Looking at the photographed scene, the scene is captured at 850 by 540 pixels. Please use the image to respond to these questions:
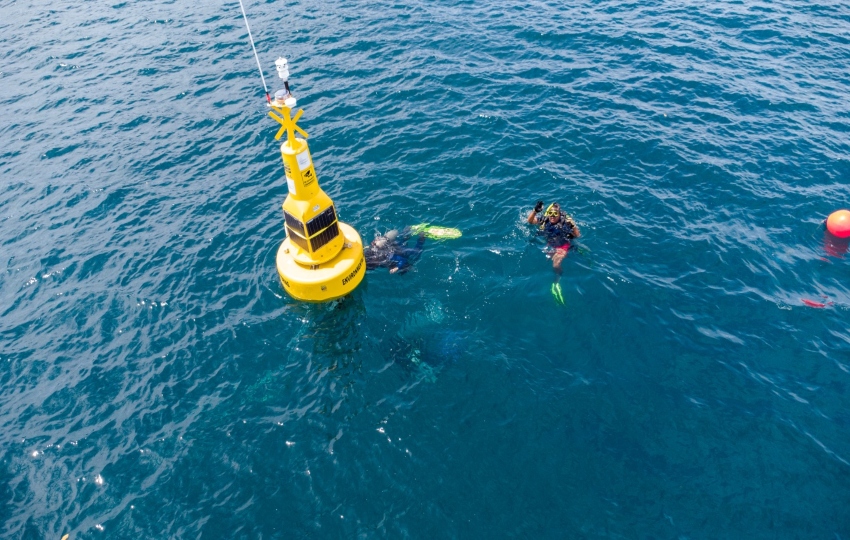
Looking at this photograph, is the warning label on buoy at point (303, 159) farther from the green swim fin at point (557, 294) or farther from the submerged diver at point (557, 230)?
the green swim fin at point (557, 294)

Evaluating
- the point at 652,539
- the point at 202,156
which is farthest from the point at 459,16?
the point at 652,539

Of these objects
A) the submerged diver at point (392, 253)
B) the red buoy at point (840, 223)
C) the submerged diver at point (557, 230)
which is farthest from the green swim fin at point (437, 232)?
the red buoy at point (840, 223)

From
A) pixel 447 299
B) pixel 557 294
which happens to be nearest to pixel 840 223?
pixel 557 294

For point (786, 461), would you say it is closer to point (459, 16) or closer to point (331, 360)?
point (331, 360)

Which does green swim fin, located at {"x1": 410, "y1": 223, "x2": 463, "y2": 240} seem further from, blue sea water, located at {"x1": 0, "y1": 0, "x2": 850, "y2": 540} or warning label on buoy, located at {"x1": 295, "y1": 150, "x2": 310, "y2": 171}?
warning label on buoy, located at {"x1": 295, "y1": 150, "x2": 310, "y2": 171}

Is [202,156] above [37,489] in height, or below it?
above
